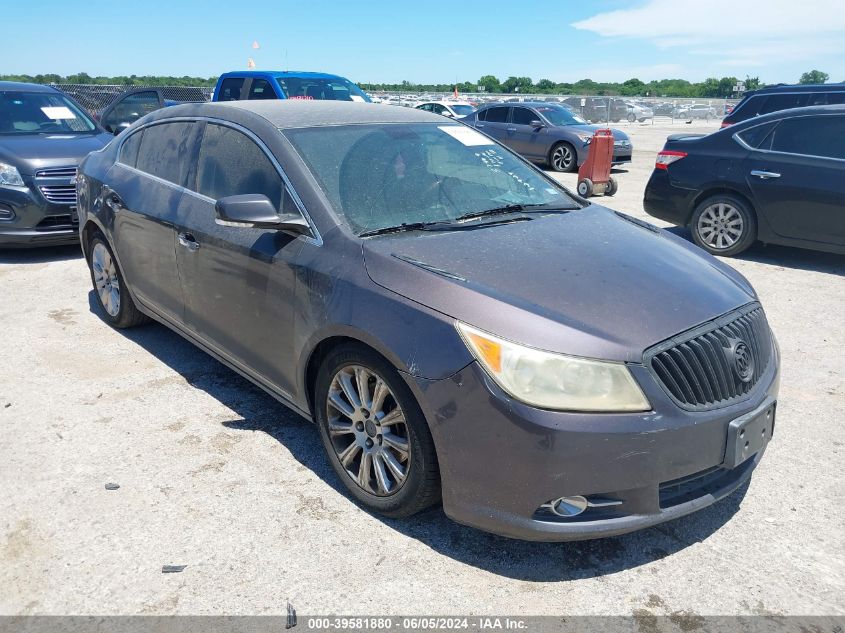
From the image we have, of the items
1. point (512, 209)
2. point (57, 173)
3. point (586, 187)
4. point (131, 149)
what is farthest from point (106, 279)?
point (586, 187)

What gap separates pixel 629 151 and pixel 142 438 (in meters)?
14.2

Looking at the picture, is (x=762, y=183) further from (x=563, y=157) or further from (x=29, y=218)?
(x=563, y=157)

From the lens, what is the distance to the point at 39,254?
311 inches

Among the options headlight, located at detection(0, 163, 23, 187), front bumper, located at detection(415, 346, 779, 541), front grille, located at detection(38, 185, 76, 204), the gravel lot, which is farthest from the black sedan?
headlight, located at detection(0, 163, 23, 187)

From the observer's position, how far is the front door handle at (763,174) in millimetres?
7062

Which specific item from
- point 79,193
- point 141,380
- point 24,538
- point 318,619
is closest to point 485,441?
point 318,619

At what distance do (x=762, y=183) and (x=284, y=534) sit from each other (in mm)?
6307

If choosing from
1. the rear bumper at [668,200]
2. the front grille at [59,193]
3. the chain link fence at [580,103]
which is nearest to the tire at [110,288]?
the front grille at [59,193]

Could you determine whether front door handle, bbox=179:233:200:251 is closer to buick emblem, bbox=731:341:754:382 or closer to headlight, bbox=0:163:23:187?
buick emblem, bbox=731:341:754:382

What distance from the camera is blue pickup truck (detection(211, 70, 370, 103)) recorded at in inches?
481

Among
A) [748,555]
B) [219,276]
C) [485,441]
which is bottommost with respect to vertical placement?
[748,555]

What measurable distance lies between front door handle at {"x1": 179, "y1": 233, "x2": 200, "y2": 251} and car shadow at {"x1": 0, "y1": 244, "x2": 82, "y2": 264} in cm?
447

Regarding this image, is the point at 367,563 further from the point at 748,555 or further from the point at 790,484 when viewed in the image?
the point at 790,484

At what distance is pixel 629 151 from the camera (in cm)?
1573
